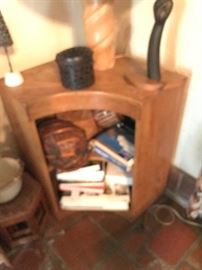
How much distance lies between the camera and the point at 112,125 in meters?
1.11

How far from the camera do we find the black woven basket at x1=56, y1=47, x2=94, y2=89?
2.63 ft

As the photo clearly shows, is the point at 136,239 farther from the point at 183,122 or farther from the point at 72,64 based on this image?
the point at 72,64

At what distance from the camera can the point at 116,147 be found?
1044 mm

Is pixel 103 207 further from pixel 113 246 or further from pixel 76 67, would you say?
pixel 76 67

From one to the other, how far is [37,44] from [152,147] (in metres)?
0.64

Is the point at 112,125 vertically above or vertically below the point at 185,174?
above

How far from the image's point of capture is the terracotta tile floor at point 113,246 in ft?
3.62

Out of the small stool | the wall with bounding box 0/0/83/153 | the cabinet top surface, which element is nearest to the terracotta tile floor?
the small stool

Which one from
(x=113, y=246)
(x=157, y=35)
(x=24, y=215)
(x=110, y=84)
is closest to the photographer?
(x=157, y=35)

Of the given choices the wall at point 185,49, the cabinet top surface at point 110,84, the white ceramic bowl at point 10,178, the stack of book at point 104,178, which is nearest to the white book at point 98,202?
Result: the stack of book at point 104,178

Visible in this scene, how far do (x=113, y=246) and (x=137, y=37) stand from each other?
929 millimetres

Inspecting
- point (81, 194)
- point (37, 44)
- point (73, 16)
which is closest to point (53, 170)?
point (81, 194)

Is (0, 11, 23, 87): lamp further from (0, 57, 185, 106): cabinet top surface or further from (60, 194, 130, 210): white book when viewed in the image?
(60, 194, 130, 210): white book

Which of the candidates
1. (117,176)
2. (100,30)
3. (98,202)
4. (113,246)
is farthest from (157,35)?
(113,246)
